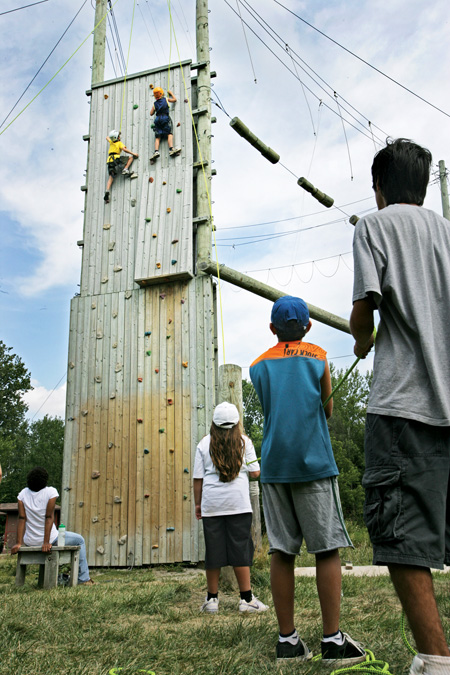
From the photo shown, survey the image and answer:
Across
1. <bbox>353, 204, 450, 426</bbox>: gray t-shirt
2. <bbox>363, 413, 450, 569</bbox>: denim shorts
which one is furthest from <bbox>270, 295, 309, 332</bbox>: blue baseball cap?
<bbox>363, 413, 450, 569</bbox>: denim shorts

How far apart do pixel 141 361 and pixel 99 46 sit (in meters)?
6.22

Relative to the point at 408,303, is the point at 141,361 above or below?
above

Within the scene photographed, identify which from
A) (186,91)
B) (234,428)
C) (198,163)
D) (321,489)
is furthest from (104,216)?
(321,489)

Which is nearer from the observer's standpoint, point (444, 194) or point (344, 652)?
point (344, 652)

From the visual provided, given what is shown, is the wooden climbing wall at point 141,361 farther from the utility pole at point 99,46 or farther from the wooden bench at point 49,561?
the wooden bench at point 49,561

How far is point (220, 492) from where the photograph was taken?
4.30 metres

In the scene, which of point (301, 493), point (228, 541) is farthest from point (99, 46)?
point (301, 493)

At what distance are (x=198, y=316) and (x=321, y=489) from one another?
19.1ft

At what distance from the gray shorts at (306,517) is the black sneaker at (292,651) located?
14.3 inches

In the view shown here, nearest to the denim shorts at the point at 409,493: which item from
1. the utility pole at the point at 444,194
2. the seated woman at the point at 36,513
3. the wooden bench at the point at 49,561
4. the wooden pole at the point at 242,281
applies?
the wooden bench at the point at 49,561

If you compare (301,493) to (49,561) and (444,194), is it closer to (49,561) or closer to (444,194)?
(49,561)

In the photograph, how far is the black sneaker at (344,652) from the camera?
2.22 metres

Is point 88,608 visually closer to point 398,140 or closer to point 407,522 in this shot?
point 407,522

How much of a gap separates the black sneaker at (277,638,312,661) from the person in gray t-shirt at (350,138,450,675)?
0.84m
